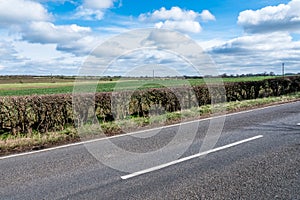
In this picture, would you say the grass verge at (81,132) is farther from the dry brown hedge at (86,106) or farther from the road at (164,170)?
the road at (164,170)

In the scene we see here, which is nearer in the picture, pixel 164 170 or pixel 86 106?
pixel 164 170

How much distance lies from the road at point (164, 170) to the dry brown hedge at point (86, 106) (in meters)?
3.32

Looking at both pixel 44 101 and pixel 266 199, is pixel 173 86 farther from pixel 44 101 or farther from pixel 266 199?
pixel 266 199

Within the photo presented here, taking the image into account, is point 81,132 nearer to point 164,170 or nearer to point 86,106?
point 86,106

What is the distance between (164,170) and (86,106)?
21.3 ft

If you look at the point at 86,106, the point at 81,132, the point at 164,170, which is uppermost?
the point at 86,106

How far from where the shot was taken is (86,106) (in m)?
11.2

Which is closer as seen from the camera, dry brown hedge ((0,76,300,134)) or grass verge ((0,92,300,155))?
grass verge ((0,92,300,155))

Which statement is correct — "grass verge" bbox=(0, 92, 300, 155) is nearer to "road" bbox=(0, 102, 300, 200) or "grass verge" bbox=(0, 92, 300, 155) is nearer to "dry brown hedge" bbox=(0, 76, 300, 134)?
"dry brown hedge" bbox=(0, 76, 300, 134)

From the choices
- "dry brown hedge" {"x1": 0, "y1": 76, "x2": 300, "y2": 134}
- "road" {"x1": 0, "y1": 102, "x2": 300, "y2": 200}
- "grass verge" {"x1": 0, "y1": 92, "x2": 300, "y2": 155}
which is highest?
"dry brown hedge" {"x1": 0, "y1": 76, "x2": 300, "y2": 134}

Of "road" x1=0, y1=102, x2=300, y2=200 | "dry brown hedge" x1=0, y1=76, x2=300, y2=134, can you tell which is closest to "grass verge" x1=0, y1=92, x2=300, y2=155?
"dry brown hedge" x1=0, y1=76, x2=300, y2=134

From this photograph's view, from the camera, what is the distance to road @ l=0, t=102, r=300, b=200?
435 cm

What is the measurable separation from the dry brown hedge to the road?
10.9 ft

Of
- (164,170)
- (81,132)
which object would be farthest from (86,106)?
(164,170)
